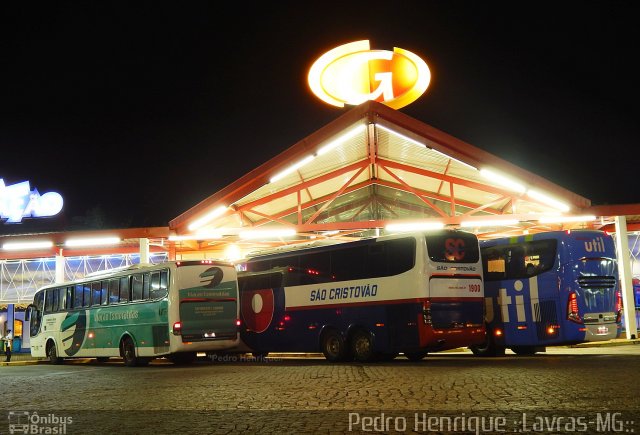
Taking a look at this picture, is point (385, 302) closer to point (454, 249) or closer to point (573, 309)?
point (454, 249)

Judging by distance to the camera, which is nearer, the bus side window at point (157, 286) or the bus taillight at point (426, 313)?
the bus taillight at point (426, 313)

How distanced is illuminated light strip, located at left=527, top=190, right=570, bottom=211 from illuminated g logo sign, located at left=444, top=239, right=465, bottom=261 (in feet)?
20.1

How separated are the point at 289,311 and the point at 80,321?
764 centimetres

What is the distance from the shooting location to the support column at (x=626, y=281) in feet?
70.5

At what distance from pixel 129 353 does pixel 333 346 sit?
20.9ft

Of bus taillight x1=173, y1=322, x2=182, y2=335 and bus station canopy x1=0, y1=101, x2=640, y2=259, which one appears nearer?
bus taillight x1=173, y1=322, x2=182, y2=335

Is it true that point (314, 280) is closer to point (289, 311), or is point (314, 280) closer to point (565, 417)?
point (289, 311)

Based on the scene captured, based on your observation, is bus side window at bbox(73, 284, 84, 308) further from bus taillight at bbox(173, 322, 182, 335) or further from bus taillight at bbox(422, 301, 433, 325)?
bus taillight at bbox(422, 301, 433, 325)

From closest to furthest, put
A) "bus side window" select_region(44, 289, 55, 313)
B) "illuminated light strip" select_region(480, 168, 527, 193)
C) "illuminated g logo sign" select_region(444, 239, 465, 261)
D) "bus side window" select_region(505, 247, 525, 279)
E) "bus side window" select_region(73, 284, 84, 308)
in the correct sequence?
"illuminated g logo sign" select_region(444, 239, 465, 261), "bus side window" select_region(505, 247, 525, 279), "illuminated light strip" select_region(480, 168, 527, 193), "bus side window" select_region(73, 284, 84, 308), "bus side window" select_region(44, 289, 55, 313)

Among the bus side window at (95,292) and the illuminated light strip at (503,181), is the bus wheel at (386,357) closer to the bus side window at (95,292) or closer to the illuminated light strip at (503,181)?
the illuminated light strip at (503,181)

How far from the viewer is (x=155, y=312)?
17.7m

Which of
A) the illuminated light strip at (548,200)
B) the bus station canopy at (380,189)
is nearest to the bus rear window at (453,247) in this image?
the bus station canopy at (380,189)

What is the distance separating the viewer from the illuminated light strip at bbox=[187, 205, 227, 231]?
22.0 metres

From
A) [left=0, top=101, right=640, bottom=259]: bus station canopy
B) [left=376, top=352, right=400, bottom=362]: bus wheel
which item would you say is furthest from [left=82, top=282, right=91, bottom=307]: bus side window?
[left=376, top=352, right=400, bottom=362]: bus wheel
